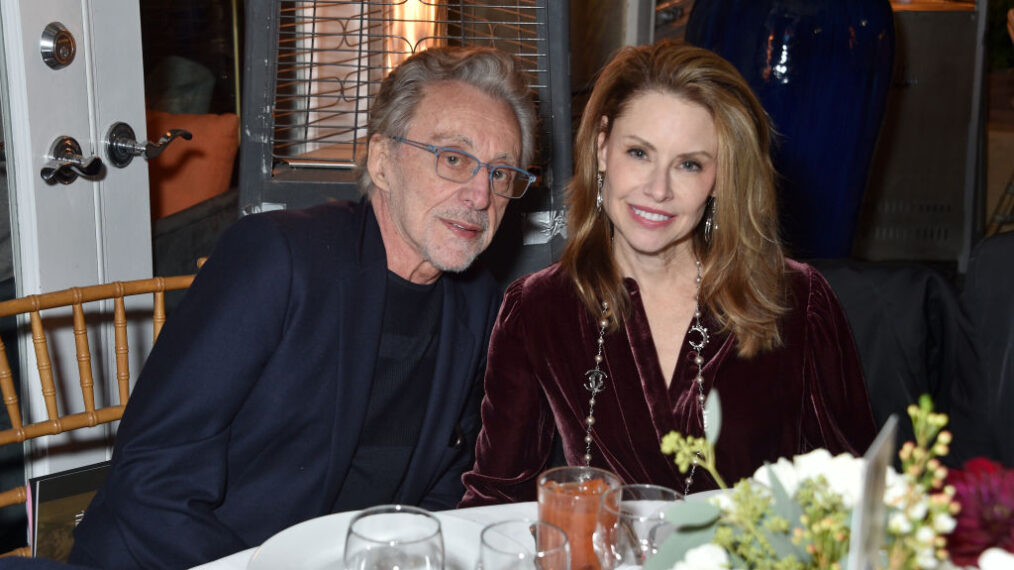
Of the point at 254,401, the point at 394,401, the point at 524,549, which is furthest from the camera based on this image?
the point at 394,401

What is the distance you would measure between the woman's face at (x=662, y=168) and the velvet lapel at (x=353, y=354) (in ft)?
1.53

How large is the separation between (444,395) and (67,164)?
1.24m

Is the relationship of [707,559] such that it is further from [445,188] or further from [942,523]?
[445,188]

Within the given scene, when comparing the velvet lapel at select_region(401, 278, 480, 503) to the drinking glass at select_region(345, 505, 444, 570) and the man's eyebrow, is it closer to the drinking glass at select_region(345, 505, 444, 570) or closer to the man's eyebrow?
the man's eyebrow

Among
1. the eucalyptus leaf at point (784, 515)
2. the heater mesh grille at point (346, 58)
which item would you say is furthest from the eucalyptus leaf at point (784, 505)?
the heater mesh grille at point (346, 58)

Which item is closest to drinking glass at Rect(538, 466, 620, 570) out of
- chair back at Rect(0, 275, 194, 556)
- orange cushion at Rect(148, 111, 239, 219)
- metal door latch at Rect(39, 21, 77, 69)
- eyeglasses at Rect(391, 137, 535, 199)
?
eyeglasses at Rect(391, 137, 535, 199)

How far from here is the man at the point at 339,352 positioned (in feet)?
4.79

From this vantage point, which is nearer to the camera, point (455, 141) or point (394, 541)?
point (394, 541)

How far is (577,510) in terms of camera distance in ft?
3.31

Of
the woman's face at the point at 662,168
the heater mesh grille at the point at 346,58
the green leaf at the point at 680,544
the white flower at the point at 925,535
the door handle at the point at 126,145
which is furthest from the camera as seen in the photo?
the heater mesh grille at the point at 346,58

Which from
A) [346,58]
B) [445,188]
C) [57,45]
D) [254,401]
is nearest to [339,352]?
[254,401]

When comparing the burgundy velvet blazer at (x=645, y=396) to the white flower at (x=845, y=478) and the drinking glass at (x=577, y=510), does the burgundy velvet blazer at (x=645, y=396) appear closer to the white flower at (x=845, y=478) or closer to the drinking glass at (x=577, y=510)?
the drinking glass at (x=577, y=510)

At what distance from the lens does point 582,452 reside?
5.86ft

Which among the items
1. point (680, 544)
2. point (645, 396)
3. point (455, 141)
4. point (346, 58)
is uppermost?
point (346, 58)
